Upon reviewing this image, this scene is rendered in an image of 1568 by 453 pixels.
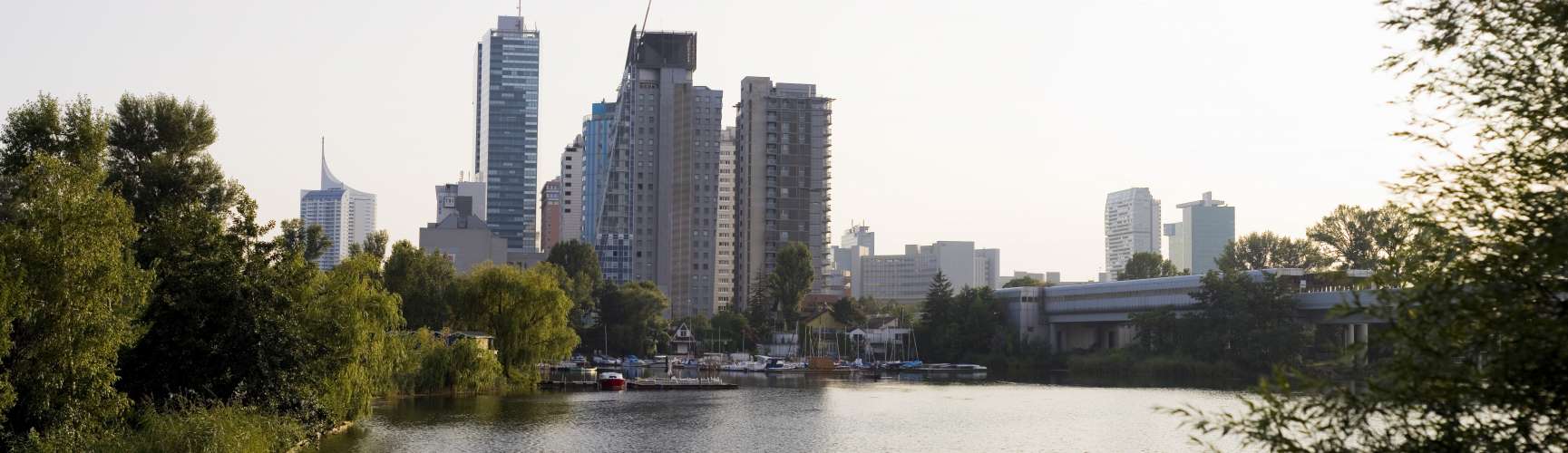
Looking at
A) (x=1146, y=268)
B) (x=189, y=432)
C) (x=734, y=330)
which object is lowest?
(x=189, y=432)

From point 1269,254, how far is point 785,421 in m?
100

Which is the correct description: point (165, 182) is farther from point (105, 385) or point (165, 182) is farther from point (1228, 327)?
point (1228, 327)

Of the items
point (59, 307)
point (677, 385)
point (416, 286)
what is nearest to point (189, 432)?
point (59, 307)

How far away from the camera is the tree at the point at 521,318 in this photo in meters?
84.1

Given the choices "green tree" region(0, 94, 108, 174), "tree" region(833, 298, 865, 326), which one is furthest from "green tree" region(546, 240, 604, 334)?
"green tree" region(0, 94, 108, 174)

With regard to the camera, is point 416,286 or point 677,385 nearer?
point 677,385

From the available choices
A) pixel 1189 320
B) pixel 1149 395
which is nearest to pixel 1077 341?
pixel 1189 320

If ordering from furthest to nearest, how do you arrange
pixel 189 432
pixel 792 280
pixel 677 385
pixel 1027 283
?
pixel 1027 283, pixel 792 280, pixel 677 385, pixel 189 432

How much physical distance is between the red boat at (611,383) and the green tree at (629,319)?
5071 centimetres

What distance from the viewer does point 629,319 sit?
149m

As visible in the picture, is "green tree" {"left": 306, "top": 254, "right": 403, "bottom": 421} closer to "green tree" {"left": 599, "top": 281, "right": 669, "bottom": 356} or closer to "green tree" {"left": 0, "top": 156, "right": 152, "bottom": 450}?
"green tree" {"left": 0, "top": 156, "right": 152, "bottom": 450}

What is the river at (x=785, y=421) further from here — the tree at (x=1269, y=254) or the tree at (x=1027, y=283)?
the tree at (x=1027, y=283)

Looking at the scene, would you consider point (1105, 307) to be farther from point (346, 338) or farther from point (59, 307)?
point (59, 307)

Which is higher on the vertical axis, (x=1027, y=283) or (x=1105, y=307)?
(x=1027, y=283)
